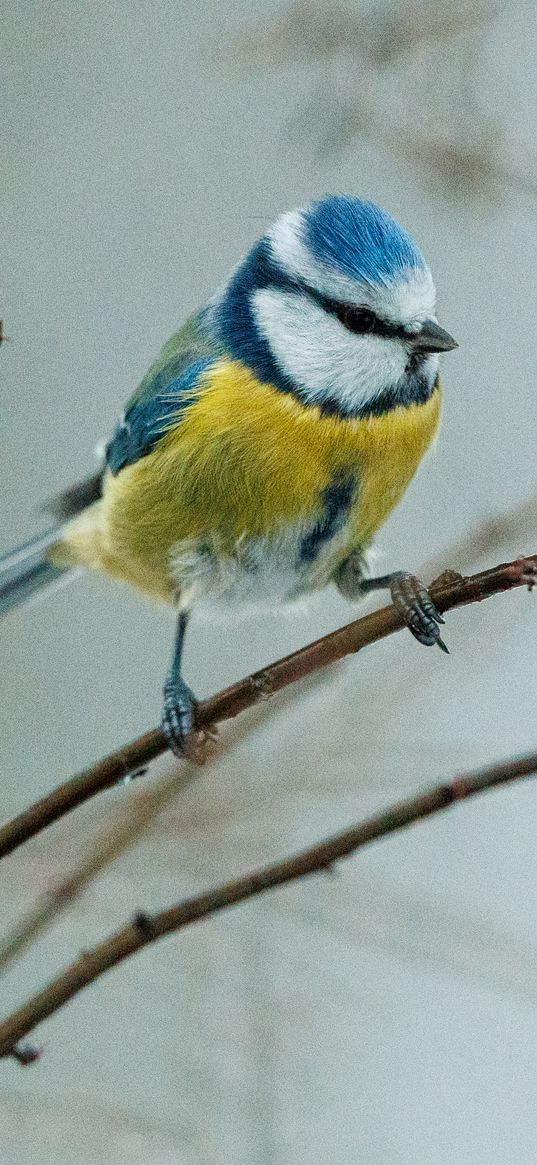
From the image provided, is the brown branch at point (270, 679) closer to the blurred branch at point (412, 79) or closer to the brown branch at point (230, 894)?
the brown branch at point (230, 894)

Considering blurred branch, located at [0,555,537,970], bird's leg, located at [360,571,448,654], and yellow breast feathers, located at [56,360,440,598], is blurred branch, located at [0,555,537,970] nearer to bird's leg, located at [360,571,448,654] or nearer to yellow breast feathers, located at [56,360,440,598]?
bird's leg, located at [360,571,448,654]

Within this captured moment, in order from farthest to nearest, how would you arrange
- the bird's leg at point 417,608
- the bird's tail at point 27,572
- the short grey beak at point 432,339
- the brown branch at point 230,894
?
the bird's tail at point 27,572
the short grey beak at point 432,339
the bird's leg at point 417,608
the brown branch at point 230,894

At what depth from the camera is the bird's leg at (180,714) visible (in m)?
0.98

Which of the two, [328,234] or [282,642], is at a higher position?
[328,234]

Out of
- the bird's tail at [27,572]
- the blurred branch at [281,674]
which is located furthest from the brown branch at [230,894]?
the bird's tail at [27,572]

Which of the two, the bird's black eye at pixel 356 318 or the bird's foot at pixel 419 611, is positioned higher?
the bird's black eye at pixel 356 318

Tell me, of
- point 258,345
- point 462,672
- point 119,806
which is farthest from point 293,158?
point 119,806

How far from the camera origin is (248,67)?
126cm

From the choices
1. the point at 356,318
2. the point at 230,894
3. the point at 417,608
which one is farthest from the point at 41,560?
the point at 230,894

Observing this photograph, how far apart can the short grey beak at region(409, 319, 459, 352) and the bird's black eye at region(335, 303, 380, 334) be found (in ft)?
0.14

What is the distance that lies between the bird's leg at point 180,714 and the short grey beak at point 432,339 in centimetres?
36

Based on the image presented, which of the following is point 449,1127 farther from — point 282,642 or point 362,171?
point 362,171

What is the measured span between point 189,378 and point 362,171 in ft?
1.59

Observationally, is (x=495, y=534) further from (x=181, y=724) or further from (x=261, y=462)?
(x=181, y=724)
